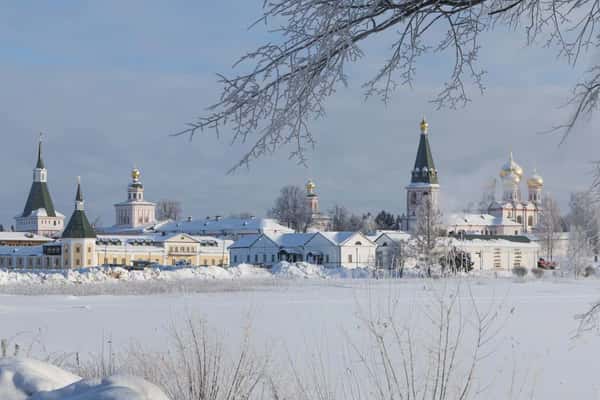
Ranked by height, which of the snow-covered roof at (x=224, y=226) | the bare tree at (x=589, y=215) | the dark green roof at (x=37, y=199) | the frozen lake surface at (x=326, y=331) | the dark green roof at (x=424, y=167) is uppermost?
the dark green roof at (x=424, y=167)

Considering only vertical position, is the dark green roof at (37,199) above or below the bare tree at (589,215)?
above

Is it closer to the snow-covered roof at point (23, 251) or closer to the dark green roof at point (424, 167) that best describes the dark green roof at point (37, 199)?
the snow-covered roof at point (23, 251)

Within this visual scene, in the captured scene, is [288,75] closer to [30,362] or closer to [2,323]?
[30,362]

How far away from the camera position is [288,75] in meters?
4.23

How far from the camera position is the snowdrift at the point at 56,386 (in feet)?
9.32

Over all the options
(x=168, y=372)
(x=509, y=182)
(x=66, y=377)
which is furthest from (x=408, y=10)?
(x=509, y=182)

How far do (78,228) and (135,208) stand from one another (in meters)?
52.7

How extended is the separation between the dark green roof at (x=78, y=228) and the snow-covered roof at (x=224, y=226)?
1051 inches

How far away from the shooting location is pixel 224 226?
101125mm

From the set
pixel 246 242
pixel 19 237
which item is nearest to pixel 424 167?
pixel 246 242

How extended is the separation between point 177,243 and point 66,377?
81320mm

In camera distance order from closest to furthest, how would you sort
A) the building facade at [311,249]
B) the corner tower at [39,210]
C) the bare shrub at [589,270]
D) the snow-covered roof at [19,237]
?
the bare shrub at [589,270]
the building facade at [311,249]
the snow-covered roof at [19,237]
the corner tower at [39,210]

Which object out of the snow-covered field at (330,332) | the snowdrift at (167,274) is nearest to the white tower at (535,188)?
the snowdrift at (167,274)

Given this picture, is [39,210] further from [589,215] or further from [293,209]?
[589,215]
